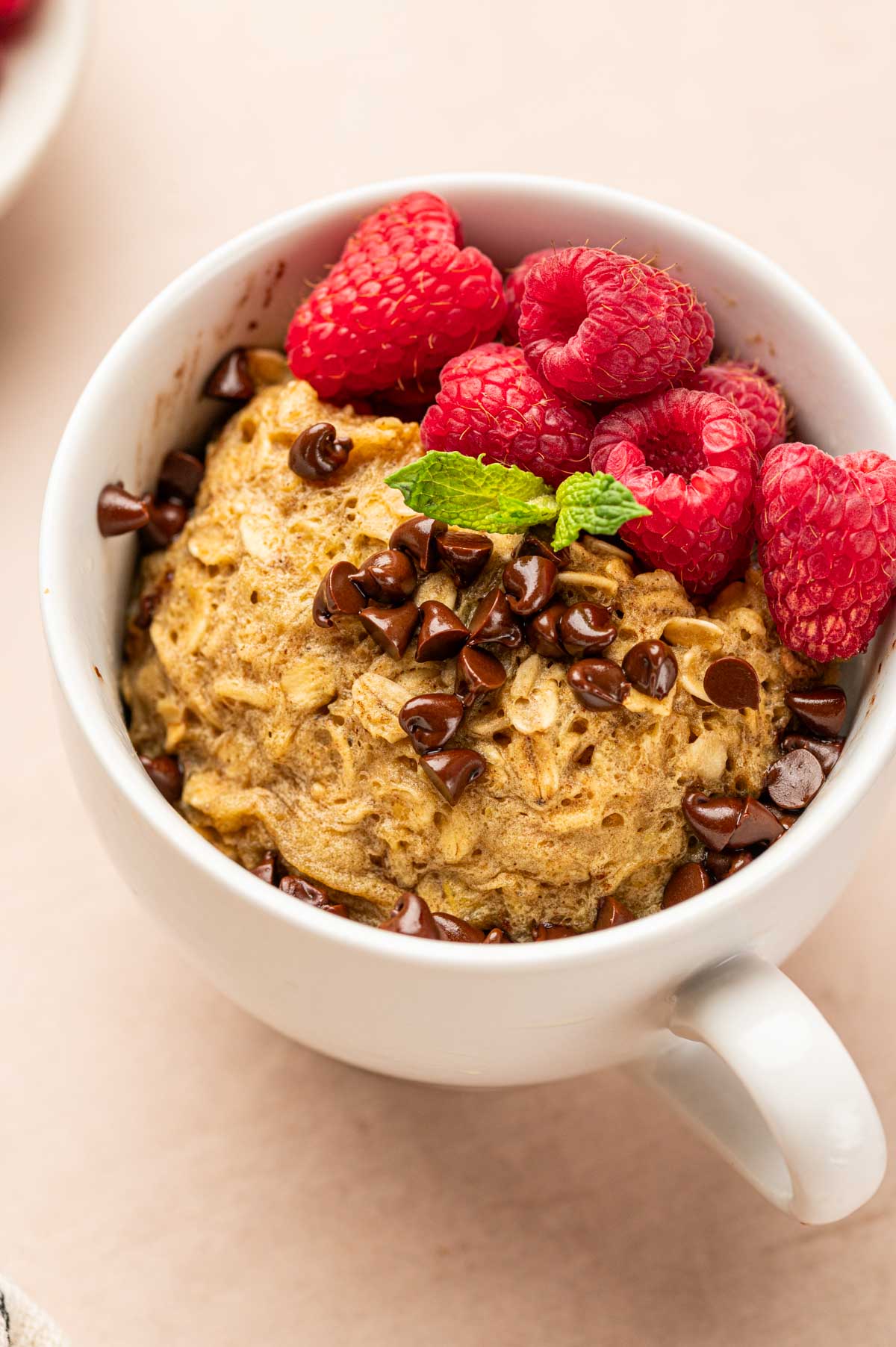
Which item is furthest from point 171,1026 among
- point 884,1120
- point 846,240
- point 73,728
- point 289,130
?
point 846,240

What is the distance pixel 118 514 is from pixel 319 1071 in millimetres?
854

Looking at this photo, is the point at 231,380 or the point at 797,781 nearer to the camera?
the point at 797,781

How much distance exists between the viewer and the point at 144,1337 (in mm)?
1887

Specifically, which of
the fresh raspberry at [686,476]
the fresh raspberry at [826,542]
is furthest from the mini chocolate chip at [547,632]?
the fresh raspberry at [826,542]

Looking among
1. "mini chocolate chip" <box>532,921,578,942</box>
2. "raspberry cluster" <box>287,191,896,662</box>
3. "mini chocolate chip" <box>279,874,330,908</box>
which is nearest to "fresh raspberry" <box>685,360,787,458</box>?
"raspberry cluster" <box>287,191,896,662</box>

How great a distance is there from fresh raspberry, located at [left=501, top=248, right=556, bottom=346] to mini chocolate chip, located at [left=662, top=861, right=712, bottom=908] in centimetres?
67

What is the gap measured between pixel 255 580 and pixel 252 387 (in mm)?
337

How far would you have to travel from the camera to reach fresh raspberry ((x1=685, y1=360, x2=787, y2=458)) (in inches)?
64.1

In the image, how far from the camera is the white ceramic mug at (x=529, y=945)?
4.34ft

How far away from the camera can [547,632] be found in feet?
4.83

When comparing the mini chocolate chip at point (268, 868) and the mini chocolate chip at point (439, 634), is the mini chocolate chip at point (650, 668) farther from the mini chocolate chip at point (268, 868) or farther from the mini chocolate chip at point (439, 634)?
the mini chocolate chip at point (268, 868)

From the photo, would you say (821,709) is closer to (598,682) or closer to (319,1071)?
(598,682)

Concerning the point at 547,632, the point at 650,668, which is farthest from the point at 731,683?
the point at 547,632

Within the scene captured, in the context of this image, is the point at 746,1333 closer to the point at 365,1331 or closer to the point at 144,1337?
the point at 365,1331
